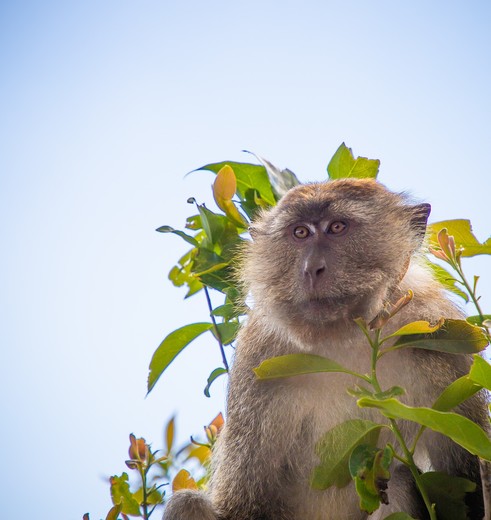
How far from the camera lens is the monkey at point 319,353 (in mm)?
3461

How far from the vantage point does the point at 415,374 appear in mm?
3562

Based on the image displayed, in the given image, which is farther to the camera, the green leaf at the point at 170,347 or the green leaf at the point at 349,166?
the green leaf at the point at 349,166

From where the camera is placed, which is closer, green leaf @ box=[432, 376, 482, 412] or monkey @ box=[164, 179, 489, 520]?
green leaf @ box=[432, 376, 482, 412]

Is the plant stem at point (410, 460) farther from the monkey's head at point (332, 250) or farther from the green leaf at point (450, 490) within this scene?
the monkey's head at point (332, 250)

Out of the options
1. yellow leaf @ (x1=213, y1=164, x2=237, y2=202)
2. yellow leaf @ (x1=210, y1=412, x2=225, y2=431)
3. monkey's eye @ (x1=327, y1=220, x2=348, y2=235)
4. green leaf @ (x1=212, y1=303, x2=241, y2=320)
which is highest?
yellow leaf @ (x1=213, y1=164, x2=237, y2=202)

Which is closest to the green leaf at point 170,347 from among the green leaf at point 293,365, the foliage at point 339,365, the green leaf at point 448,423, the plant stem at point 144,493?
the foliage at point 339,365

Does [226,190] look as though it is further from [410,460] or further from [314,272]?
[410,460]

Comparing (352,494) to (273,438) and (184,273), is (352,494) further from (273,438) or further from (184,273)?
(184,273)

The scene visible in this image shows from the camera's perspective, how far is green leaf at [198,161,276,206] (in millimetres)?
4258

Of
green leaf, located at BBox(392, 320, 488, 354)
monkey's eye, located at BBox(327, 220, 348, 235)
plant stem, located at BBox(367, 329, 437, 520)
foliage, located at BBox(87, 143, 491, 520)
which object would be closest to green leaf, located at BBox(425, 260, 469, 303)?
foliage, located at BBox(87, 143, 491, 520)

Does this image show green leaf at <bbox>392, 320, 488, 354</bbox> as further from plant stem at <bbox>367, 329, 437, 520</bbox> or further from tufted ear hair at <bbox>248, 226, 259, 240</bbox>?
tufted ear hair at <bbox>248, 226, 259, 240</bbox>

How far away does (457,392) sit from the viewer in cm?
253

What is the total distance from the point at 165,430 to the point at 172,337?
1.93 feet

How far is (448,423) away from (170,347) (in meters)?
2.08
